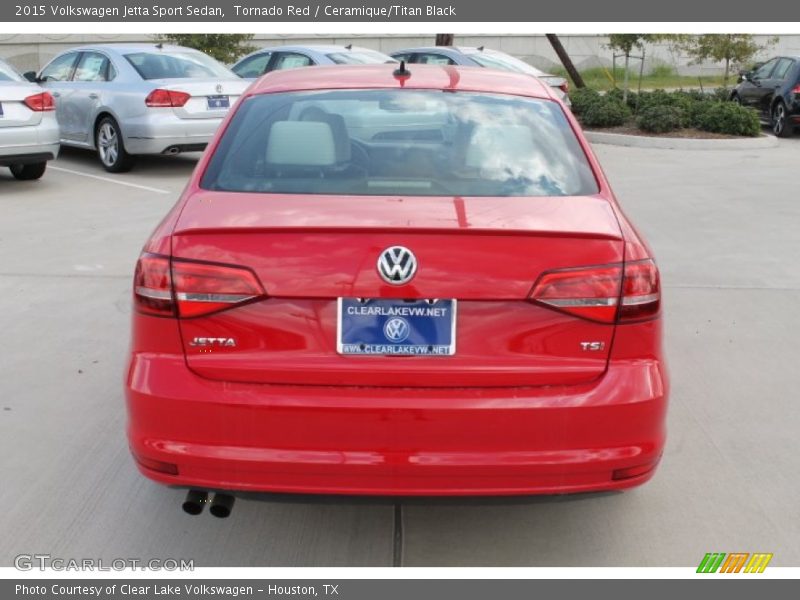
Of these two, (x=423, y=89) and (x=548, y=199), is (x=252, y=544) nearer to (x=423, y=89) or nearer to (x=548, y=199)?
(x=548, y=199)

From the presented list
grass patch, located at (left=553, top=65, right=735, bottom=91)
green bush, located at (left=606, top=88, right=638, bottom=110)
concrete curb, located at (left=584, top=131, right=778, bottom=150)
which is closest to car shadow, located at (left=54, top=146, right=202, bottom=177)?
concrete curb, located at (left=584, top=131, right=778, bottom=150)

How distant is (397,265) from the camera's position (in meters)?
3.17

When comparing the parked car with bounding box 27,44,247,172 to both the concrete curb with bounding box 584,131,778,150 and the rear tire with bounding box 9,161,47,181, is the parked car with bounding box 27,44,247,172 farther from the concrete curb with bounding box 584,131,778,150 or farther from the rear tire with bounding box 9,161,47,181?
the concrete curb with bounding box 584,131,778,150

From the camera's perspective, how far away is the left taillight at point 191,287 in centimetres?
322

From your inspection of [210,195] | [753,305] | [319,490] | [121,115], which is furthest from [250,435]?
[121,115]

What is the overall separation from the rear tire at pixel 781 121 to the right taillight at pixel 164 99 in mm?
10817

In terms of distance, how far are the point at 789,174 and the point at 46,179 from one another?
9103 millimetres

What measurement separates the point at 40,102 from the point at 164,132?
4.64 ft

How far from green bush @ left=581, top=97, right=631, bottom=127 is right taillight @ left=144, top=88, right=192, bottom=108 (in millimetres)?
7847

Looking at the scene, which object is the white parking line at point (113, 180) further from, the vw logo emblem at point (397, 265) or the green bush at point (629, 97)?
the green bush at point (629, 97)

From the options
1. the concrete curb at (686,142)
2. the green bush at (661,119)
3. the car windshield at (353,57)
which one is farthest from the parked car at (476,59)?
the green bush at (661,119)

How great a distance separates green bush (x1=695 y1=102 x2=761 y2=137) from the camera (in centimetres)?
1678

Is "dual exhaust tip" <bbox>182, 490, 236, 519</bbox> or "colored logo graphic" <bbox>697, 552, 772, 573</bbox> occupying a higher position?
"dual exhaust tip" <bbox>182, 490, 236, 519</bbox>

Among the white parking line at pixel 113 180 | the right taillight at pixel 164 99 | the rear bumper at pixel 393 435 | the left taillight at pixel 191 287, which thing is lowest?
the white parking line at pixel 113 180
